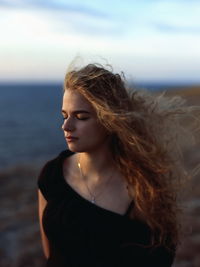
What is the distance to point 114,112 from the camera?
2.67m

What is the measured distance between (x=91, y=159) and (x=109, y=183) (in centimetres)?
15

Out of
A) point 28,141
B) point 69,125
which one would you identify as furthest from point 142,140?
point 28,141

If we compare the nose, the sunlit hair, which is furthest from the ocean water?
the nose

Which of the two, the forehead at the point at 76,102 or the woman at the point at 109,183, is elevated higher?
the forehead at the point at 76,102

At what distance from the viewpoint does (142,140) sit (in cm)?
280

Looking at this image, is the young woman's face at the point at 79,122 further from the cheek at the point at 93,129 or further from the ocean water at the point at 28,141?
the ocean water at the point at 28,141

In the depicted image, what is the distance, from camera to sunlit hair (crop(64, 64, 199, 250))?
2662 millimetres

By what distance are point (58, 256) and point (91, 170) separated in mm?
454

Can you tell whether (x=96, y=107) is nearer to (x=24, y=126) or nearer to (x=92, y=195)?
(x=92, y=195)

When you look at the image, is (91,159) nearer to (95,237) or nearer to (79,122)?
(79,122)

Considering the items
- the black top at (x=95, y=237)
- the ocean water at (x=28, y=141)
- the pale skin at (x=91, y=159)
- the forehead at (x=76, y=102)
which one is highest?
the forehead at (x=76, y=102)

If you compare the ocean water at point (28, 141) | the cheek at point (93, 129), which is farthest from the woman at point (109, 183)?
the ocean water at point (28, 141)

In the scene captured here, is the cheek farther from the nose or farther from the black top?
the black top

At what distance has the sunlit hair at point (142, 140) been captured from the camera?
8.73 ft
